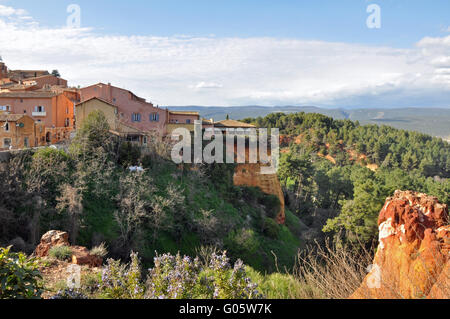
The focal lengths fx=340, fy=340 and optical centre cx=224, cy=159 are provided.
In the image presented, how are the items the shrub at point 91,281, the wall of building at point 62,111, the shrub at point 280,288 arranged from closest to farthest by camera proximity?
the shrub at point 280,288, the shrub at point 91,281, the wall of building at point 62,111

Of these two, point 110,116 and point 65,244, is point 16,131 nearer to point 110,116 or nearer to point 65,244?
point 110,116

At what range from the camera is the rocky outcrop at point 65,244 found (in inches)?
427

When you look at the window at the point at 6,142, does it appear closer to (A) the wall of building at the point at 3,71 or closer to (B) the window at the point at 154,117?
(B) the window at the point at 154,117

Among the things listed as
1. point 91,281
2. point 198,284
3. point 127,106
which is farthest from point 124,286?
point 127,106

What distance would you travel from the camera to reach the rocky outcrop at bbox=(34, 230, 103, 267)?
10852 mm

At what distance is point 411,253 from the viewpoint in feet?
16.6

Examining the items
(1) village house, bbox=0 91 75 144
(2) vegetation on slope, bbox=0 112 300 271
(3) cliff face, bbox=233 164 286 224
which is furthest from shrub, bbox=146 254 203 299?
(1) village house, bbox=0 91 75 144

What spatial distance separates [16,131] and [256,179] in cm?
2106

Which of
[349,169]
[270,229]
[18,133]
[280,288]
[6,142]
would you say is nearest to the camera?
[280,288]

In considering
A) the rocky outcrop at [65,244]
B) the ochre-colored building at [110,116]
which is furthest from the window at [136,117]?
the rocky outcrop at [65,244]

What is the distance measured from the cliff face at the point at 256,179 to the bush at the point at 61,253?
73.7ft

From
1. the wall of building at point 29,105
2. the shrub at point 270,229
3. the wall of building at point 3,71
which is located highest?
the wall of building at point 3,71

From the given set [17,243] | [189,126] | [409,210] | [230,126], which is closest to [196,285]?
[409,210]
